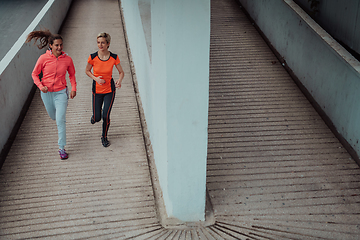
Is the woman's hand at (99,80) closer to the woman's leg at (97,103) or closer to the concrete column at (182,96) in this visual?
the woman's leg at (97,103)

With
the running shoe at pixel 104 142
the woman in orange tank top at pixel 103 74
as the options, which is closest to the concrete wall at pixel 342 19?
the woman in orange tank top at pixel 103 74

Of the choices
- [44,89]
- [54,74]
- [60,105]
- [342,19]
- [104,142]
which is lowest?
[104,142]

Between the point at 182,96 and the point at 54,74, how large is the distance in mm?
2064

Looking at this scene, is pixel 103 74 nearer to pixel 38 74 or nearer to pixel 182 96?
pixel 38 74

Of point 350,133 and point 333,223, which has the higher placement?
point 350,133

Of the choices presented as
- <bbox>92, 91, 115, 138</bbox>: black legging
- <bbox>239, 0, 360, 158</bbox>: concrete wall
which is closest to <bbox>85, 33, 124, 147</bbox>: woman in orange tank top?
<bbox>92, 91, 115, 138</bbox>: black legging

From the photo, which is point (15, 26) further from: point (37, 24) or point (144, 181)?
point (144, 181)

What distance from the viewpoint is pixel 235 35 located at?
827cm

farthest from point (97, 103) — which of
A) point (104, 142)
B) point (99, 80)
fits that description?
point (104, 142)

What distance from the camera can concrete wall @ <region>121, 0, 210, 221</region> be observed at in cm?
307

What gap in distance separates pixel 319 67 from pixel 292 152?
5.79 feet

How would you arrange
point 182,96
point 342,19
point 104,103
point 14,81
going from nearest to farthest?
point 182,96
point 104,103
point 14,81
point 342,19

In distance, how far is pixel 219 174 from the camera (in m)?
4.64

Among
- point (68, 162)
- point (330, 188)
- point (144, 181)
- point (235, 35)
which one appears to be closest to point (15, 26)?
point (235, 35)
